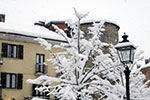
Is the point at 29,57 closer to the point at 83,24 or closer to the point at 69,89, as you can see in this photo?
the point at 83,24

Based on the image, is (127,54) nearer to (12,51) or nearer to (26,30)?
(12,51)

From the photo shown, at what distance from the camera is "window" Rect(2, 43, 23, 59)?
95.5ft

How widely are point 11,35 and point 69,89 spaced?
59.7ft

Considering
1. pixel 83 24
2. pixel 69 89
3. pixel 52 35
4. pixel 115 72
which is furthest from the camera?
pixel 83 24

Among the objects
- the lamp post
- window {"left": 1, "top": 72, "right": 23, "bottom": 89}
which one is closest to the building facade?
window {"left": 1, "top": 72, "right": 23, "bottom": 89}

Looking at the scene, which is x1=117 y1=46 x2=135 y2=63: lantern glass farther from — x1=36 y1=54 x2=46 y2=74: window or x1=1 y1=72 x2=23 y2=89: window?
x1=36 y1=54 x2=46 y2=74: window

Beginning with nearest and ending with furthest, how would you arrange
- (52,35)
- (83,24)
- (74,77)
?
(74,77)
(52,35)
(83,24)

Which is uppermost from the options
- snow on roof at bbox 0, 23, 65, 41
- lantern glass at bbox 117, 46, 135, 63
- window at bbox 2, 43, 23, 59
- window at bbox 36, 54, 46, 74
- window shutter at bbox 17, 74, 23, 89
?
snow on roof at bbox 0, 23, 65, 41

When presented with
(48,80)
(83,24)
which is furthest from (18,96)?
(48,80)

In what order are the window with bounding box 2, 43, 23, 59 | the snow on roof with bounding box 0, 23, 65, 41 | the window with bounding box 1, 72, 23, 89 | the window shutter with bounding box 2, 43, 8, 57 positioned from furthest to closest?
the snow on roof with bounding box 0, 23, 65, 41 < the window with bounding box 2, 43, 23, 59 < the window shutter with bounding box 2, 43, 8, 57 < the window with bounding box 1, 72, 23, 89

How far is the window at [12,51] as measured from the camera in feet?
95.5

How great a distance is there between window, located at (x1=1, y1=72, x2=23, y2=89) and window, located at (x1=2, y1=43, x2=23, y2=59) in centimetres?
159

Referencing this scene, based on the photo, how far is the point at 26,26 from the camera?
1284 inches

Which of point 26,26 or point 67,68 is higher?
point 26,26
